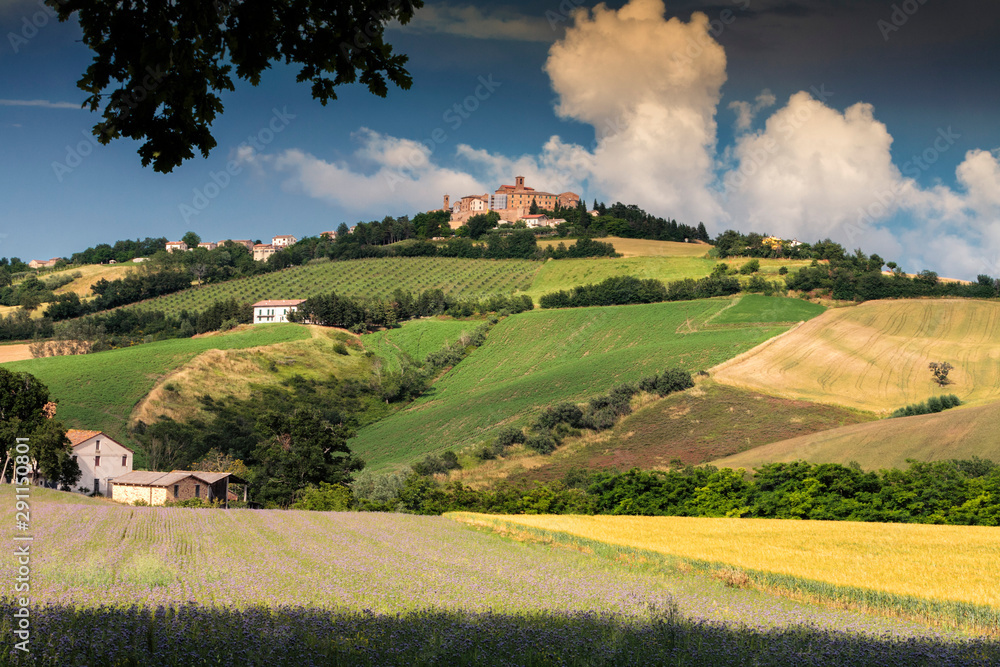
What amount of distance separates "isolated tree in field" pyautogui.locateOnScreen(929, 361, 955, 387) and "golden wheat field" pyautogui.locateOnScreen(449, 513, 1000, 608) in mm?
51249

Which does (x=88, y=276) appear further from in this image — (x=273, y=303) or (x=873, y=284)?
(x=873, y=284)

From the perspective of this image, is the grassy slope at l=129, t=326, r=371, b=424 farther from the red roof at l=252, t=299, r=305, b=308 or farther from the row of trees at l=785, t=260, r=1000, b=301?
the row of trees at l=785, t=260, r=1000, b=301

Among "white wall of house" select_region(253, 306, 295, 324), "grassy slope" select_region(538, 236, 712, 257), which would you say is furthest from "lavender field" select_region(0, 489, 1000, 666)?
"grassy slope" select_region(538, 236, 712, 257)

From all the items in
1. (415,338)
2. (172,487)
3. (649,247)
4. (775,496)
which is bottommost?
(172,487)

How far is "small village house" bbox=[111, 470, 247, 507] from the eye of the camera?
60375mm

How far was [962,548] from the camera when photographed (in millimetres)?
21328

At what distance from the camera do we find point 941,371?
72.8 metres

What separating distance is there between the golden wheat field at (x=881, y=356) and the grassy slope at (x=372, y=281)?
69.7 metres

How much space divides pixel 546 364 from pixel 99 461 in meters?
54.7

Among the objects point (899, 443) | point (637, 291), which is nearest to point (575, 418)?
point (899, 443)

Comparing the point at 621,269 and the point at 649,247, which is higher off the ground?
the point at 649,247

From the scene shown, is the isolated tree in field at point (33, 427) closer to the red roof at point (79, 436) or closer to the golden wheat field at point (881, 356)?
the red roof at point (79, 436)

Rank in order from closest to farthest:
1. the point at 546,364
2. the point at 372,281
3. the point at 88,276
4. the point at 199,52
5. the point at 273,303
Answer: the point at 199,52 < the point at 546,364 < the point at 273,303 < the point at 372,281 < the point at 88,276

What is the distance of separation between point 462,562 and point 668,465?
41301 millimetres
